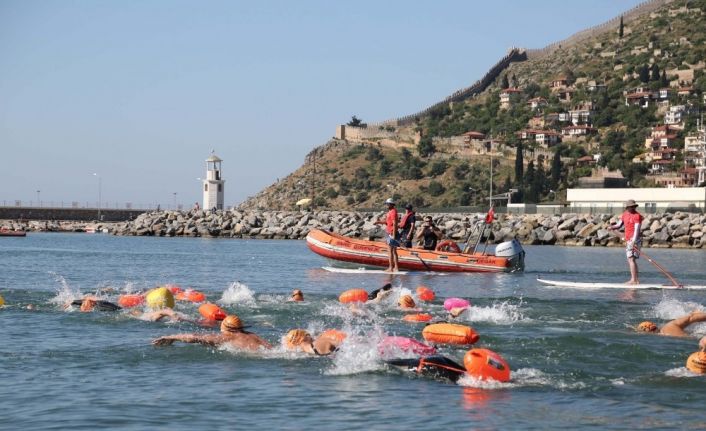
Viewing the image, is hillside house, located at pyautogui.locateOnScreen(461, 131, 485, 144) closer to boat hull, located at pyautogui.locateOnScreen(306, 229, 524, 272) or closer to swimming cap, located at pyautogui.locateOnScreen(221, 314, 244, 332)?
boat hull, located at pyautogui.locateOnScreen(306, 229, 524, 272)

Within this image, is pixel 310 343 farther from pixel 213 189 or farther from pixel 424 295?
pixel 213 189

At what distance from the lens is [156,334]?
1642 centimetres

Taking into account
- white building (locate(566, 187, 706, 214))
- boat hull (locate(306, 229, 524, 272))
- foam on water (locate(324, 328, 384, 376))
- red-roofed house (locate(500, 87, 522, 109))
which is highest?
red-roofed house (locate(500, 87, 522, 109))

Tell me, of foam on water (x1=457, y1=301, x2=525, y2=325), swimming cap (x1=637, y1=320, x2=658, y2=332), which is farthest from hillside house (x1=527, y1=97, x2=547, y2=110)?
swimming cap (x1=637, y1=320, x2=658, y2=332)

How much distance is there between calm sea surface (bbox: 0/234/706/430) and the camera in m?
10.8

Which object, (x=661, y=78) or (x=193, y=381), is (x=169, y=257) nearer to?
(x=193, y=381)

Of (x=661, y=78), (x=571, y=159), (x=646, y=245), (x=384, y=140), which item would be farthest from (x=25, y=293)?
(x=661, y=78)

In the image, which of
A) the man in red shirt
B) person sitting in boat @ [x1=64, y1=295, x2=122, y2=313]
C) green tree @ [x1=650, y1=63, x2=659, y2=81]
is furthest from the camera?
green tree @ [x1=650, y1=63, x2=659, y2=81]

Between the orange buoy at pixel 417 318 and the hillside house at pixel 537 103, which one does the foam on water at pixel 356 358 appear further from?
the hillside house at pixel 537 103

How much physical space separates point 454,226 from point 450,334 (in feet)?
173

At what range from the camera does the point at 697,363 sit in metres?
13.1

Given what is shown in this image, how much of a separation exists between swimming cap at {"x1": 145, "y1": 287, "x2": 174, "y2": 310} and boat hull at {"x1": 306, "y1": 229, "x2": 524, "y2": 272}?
35.8 ft

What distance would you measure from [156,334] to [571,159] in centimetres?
10367

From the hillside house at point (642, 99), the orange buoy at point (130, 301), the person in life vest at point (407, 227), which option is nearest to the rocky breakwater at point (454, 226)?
the person in life vest at point (407, 227)
